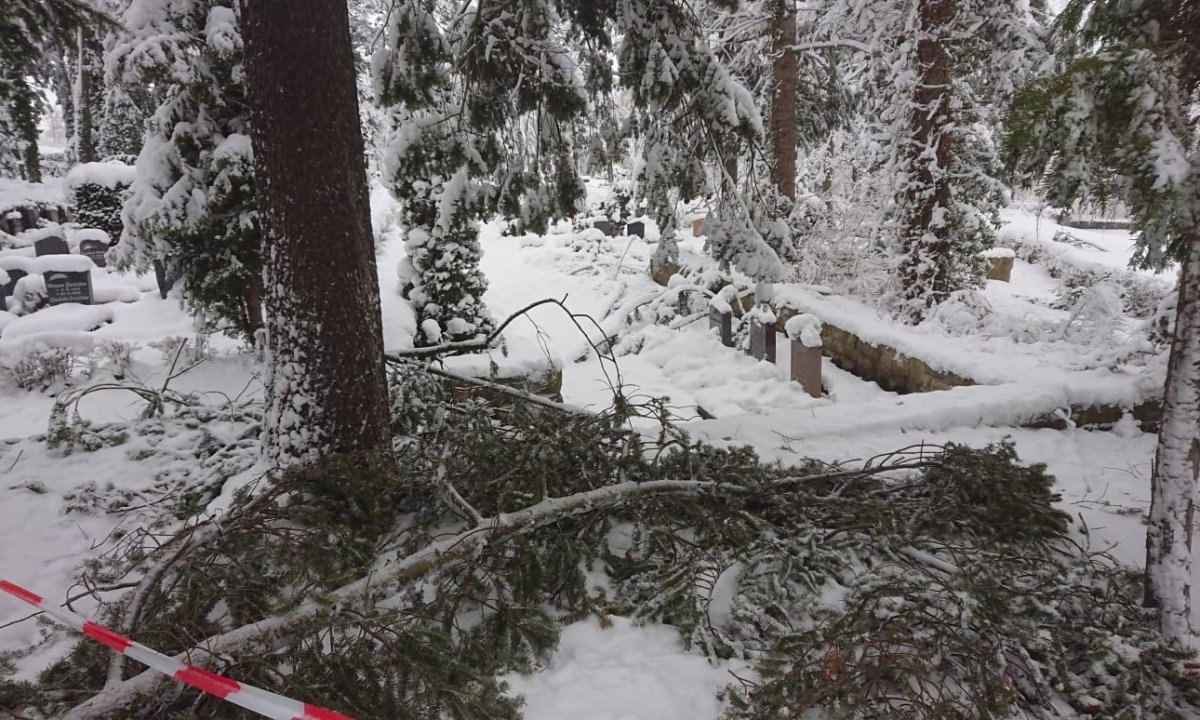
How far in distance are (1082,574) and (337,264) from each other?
4007mm

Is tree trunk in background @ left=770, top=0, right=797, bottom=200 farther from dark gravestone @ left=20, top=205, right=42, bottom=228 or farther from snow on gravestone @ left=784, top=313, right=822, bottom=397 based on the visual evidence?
dark gravestone @ left=20, top=205, right=42, bottom=228

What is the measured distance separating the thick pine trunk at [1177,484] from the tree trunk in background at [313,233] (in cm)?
368

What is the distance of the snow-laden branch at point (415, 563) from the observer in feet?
6.64

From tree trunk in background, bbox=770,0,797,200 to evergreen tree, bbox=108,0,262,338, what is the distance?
7709 millimetres

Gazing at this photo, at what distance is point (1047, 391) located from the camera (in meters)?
5.48

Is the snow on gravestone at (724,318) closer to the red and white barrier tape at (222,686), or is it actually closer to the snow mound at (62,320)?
the red and white barrier tape at (222,686)

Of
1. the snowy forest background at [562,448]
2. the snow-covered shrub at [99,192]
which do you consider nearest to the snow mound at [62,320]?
the snowy forest background at [562,448]

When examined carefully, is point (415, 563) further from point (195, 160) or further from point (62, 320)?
point (62, 320)

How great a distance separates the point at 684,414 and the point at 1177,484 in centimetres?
659

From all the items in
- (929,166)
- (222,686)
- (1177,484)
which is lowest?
(222,686)

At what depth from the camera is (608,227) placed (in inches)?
859

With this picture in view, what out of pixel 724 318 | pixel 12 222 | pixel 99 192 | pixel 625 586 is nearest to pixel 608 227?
pixel 724 318

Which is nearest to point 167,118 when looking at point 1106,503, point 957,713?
point 957,713

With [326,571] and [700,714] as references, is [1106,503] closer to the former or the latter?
[700,714]
